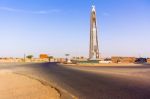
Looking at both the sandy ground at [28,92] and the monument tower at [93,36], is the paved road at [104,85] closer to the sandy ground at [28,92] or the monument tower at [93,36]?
the sandy ground at [28,92]

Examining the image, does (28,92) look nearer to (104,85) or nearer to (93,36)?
(104,85)

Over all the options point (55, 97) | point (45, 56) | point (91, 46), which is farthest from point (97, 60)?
point (45, 56)

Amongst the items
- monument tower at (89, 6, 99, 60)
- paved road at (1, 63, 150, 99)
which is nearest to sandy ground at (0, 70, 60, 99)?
paved road at (1, 63, 150, 99)

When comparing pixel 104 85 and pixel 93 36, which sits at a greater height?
pixel 93 36

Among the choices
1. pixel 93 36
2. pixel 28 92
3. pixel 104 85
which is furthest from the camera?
pixel 93 36

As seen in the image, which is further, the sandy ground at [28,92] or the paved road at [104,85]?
the sandy ground at [28,92]

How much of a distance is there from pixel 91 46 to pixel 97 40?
2.50 m

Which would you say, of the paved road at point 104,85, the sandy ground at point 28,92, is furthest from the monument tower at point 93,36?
the sandy ground at point 28,92

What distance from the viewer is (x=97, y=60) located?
80.6 m

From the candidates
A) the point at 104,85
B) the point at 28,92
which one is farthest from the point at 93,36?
the point at 28,92

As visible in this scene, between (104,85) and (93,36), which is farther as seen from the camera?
(93,36)

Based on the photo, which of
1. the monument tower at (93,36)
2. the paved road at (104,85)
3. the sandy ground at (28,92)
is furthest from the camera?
the monument tower at (93,36)

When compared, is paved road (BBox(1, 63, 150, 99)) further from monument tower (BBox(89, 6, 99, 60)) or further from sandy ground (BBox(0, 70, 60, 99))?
monument tower (BBox(89, 6, 99, 60))

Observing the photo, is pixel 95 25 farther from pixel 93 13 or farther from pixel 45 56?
pixel 45 56
